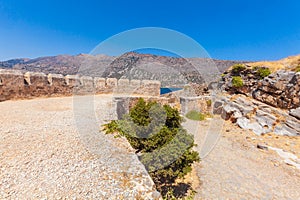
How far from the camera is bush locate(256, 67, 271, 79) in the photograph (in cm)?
1245

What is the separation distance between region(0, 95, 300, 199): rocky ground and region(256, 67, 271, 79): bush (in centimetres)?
635

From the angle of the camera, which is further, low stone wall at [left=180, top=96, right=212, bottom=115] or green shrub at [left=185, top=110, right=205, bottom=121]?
low stone wall at [left=180, top=96, right=212, bottom=115]

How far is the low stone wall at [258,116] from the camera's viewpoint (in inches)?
352

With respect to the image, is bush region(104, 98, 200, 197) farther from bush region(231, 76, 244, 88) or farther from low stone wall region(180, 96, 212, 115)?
bush region(231, 76, 244, 88)

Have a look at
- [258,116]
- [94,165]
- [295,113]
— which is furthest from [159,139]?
[295,113]

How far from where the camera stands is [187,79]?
722 inches

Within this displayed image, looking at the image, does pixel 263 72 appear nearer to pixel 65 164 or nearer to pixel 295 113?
pixel 295 113

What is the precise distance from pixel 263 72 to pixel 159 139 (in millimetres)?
12618

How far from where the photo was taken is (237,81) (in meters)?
14.0

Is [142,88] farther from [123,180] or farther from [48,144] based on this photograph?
[123,180]

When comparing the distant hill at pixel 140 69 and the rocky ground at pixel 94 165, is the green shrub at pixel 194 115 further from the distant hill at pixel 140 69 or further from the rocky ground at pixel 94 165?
the rocky ground at pixel 94 165

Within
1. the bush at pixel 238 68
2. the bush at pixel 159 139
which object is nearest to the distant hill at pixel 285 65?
the bush at pixel 238 68

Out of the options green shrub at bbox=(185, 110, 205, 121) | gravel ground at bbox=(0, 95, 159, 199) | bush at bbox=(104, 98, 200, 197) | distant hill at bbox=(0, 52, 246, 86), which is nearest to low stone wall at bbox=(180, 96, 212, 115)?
green shrub at bbox=(185, 110, 205, 121)

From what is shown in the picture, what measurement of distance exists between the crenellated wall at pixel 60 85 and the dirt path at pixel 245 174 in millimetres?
6274
